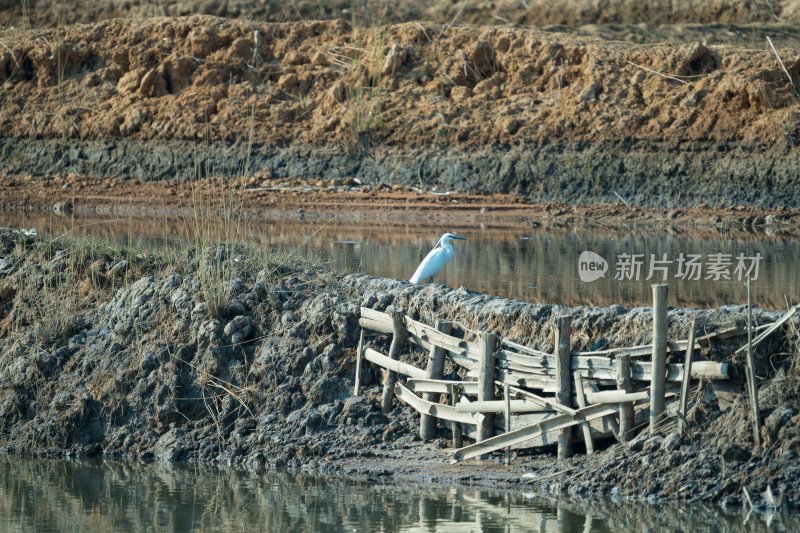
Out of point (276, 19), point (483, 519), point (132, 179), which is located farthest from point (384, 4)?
point (483, 519)

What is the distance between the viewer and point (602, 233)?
15.4m

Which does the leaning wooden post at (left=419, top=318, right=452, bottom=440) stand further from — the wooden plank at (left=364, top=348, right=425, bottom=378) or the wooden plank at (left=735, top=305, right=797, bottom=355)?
the wooden plank at (left=735, top=305, right=797, bottom=355)

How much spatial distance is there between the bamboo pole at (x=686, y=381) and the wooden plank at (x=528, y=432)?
0.47m

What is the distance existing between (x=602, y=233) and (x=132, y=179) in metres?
10.1

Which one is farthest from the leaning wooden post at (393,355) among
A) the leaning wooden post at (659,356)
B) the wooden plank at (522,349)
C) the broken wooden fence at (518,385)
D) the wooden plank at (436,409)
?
the leaning wooden post at (659,356)

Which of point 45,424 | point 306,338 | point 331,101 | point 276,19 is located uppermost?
point 276,19

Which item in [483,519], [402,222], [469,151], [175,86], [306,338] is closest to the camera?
[483,519]

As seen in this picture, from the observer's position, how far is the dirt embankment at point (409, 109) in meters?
17.6

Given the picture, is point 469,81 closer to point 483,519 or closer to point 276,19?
point 276,19

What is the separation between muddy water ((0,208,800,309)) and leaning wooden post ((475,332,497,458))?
207 centimetres

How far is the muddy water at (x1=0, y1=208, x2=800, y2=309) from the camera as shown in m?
10.2

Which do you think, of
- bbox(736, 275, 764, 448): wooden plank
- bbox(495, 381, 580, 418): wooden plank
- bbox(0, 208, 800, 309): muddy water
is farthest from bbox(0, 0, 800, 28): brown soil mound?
bbox(736, 275, 764, 448): wooden plank
